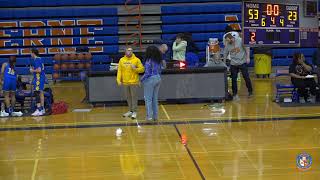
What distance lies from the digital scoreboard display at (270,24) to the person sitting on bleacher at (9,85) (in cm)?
616

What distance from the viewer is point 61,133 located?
11055 mm

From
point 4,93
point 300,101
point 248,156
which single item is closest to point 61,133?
point 4,93

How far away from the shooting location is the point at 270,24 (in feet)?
48.8

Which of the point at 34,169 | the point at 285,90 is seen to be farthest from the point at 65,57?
the point at 34,169

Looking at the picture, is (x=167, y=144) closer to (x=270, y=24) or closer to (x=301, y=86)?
(x=301, y=86)

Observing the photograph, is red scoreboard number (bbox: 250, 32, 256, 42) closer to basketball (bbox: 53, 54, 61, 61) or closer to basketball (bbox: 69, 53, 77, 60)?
basketball (bbox: 69, 53, 77, 60)

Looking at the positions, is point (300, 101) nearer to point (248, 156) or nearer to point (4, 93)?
point (248, 156)

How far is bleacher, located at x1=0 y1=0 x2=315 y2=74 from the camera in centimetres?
2133

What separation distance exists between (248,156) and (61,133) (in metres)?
4.15

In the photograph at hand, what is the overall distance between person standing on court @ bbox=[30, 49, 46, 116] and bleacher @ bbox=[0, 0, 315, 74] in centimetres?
797

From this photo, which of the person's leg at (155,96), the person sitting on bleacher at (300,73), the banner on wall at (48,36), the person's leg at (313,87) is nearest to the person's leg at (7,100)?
the person's leg at (155,96)

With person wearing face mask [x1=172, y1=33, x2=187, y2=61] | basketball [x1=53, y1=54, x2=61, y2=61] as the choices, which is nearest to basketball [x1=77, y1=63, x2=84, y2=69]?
basketball [x1=53, y1=54, x2=61, y2=61]

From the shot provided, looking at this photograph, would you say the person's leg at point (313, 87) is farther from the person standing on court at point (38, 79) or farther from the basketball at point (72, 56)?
the basketball at point (72, 56)

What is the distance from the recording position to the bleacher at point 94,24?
21328mm
